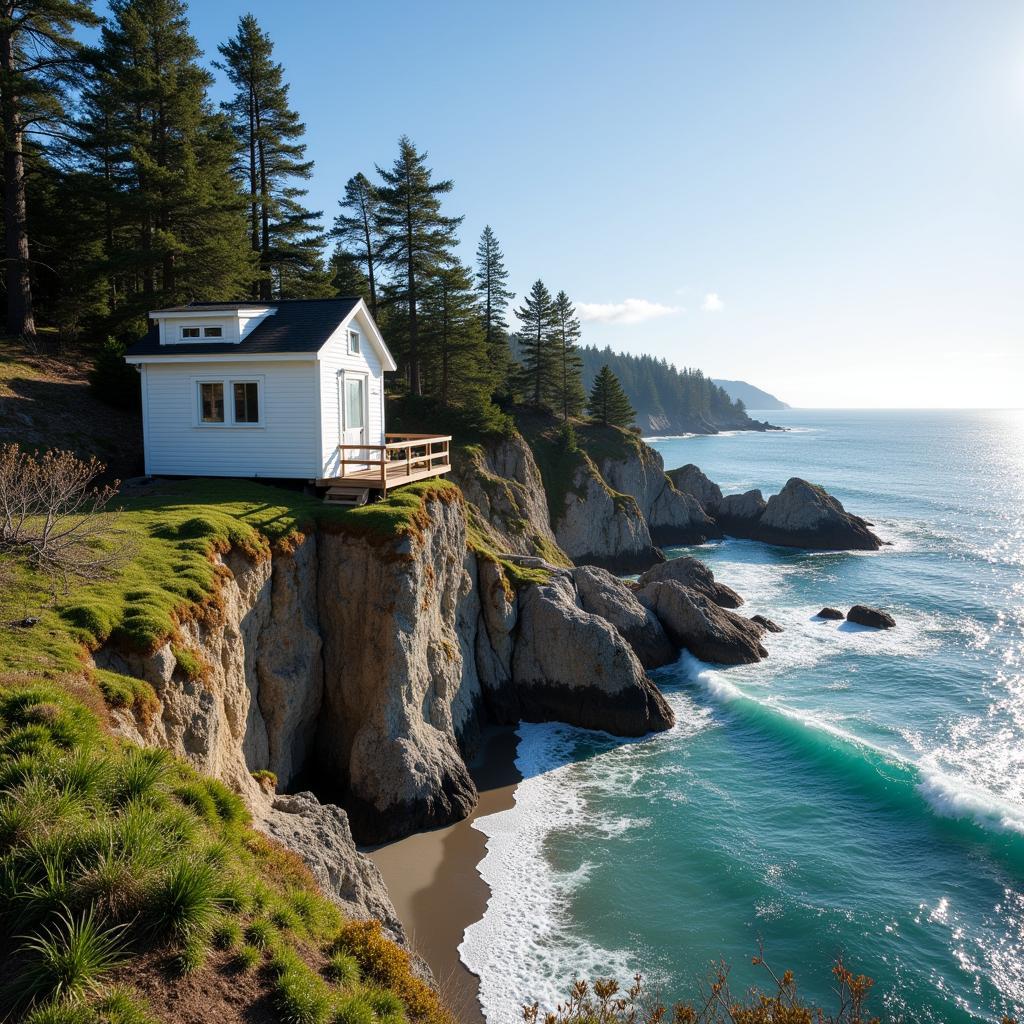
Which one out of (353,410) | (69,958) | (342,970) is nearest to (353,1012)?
(342,970)

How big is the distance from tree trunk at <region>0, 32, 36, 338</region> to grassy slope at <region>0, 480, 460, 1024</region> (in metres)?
24.1

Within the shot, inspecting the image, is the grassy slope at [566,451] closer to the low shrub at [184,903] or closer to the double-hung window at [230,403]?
the double-hung window at [230,403]

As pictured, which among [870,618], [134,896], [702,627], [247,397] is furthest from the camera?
[870,618]

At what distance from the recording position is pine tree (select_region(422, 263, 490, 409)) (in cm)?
4569

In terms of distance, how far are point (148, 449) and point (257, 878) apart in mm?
17688

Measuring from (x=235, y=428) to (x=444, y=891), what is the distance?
14.3 m

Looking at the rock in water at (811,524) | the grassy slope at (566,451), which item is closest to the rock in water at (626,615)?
the grassy slope at (566,451)

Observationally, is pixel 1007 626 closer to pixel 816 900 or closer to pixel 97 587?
pixel 816 900

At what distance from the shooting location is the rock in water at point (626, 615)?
30031 millimetres

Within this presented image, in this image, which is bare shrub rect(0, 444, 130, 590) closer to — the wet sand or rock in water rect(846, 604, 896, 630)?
the wet sand

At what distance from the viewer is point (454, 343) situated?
46.0 metres

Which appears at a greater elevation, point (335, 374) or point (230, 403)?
point (335, 374)

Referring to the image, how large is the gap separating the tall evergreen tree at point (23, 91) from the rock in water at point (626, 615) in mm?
25254

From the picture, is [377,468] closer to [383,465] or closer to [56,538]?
[383,465]
